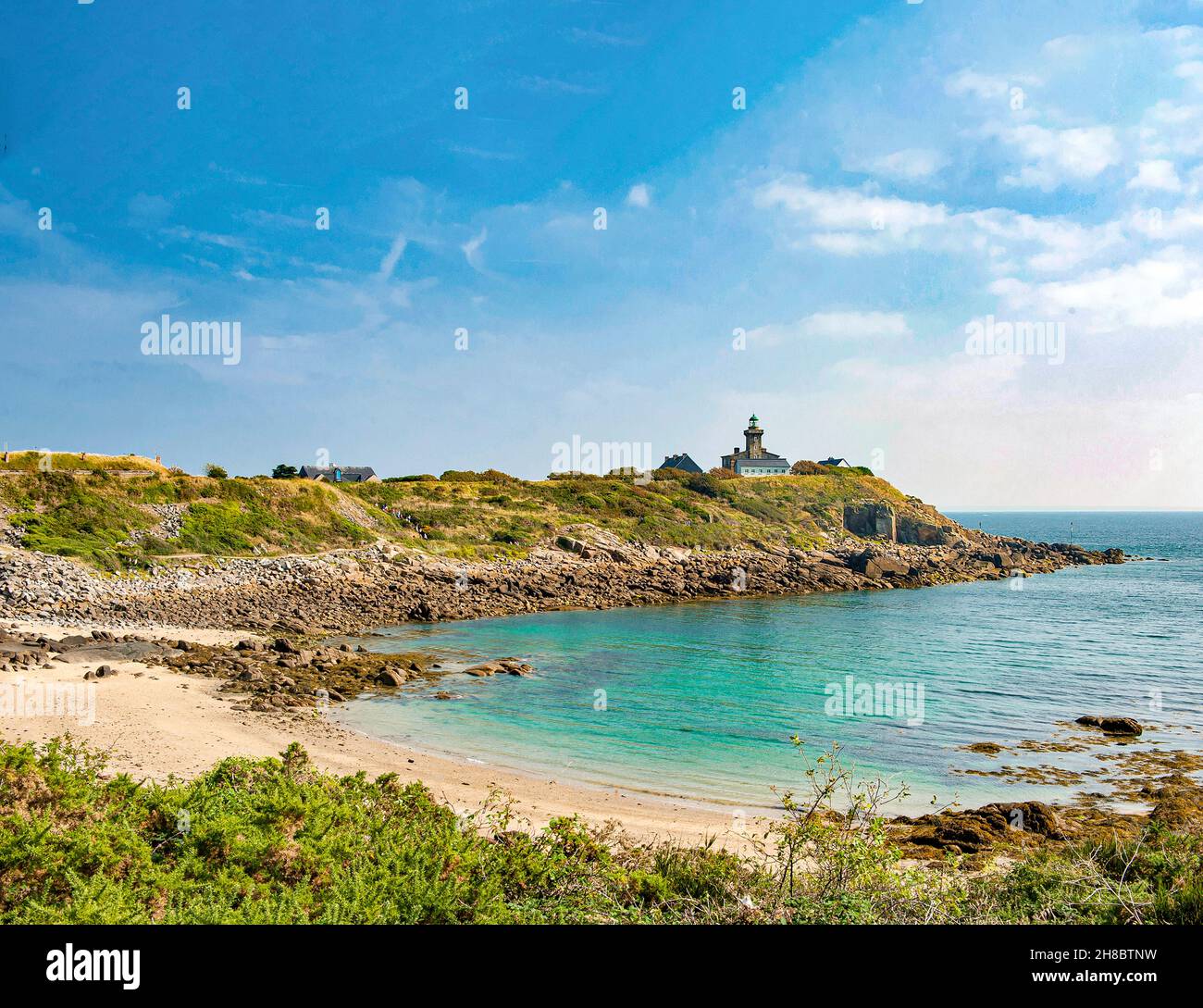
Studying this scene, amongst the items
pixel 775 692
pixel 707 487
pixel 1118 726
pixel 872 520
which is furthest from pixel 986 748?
pixel 872 520

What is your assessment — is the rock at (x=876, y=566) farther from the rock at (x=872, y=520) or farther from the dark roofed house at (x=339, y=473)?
the dark roofed house at (x=339, y=473)

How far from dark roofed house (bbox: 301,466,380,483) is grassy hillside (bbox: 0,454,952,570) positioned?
9.02 meters

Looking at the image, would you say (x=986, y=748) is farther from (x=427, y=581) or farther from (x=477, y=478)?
(x=477, y=478)

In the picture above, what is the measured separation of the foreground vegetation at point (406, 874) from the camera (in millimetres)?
6477

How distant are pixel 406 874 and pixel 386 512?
2209 inches

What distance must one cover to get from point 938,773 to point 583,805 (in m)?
8.97

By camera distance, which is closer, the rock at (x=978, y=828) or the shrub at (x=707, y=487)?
the rock at (x=978, y=828)

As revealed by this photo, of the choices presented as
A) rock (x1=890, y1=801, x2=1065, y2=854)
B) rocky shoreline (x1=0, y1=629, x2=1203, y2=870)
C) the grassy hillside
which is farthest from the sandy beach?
the grassy hillside

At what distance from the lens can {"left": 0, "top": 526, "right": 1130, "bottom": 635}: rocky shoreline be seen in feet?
113

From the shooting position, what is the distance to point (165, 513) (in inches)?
1837

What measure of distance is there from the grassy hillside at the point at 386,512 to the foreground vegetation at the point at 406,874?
3648cm

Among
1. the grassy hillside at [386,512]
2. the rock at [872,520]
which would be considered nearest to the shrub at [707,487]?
the grassy hillside at [386,512]
